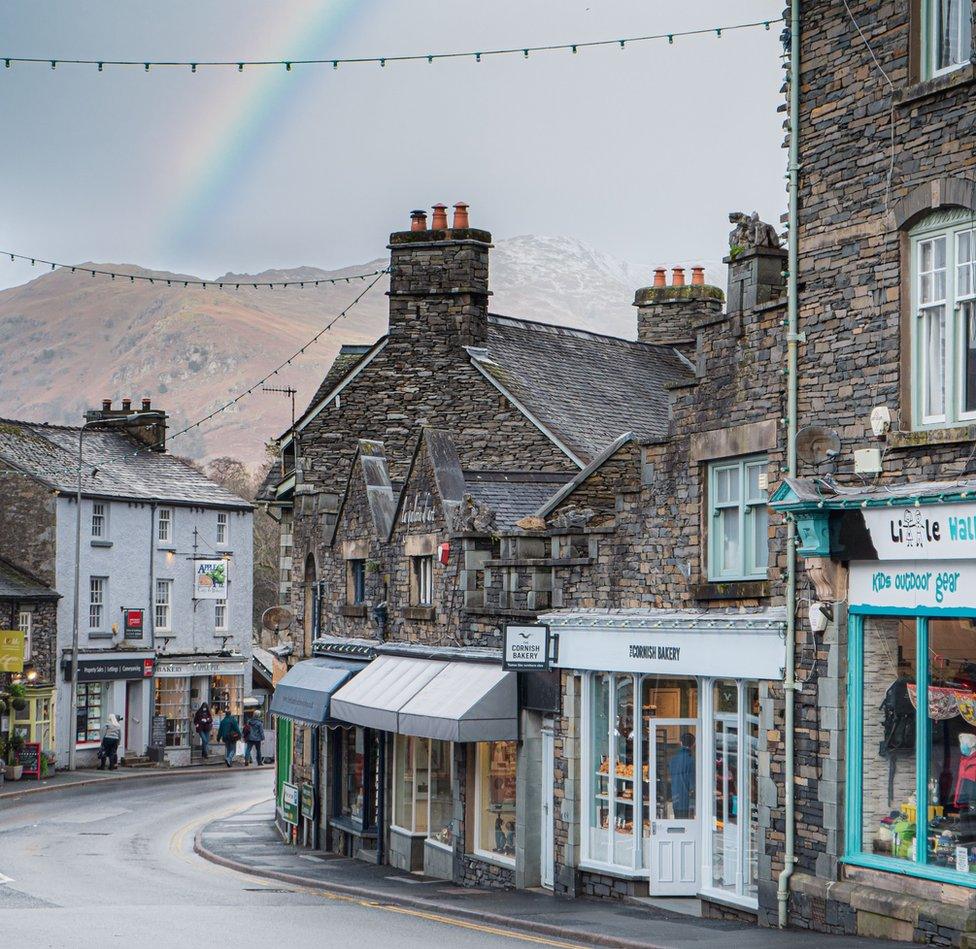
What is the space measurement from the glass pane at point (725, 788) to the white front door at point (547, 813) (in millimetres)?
3680

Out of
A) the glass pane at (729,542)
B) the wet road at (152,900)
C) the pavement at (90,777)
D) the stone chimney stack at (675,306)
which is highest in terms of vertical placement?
the stone chimney stack at (675,306)

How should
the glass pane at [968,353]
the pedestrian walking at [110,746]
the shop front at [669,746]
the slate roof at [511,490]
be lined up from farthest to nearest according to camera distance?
the pedestrian walking at [110,746]
the slate roof at [511,490]
the shop front at [669,746]
the glass pane at [968,353]

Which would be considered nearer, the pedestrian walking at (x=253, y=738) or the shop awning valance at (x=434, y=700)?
the shop awning valance at (x=434, y=700)

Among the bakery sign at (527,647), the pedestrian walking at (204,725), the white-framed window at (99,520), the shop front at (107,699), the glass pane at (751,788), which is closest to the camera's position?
the glass pane at (751,788)

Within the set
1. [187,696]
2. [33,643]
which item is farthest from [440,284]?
[187,696]

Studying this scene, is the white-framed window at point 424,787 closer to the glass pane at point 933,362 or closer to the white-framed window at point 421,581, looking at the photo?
the white-framed window at point 421,581

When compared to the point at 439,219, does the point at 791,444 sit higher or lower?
lower

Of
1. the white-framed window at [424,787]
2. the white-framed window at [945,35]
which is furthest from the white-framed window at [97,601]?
the white-framed window at [945,35]

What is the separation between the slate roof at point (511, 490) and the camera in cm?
2517

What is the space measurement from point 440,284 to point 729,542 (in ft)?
48.4

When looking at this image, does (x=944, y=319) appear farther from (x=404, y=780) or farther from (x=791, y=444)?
(x=404, y=780)

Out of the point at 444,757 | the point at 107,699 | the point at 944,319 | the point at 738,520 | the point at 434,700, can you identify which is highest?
the point at 944,319

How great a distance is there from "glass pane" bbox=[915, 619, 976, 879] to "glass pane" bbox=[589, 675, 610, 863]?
6.13 meters

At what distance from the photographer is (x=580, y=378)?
32281 millimetres
